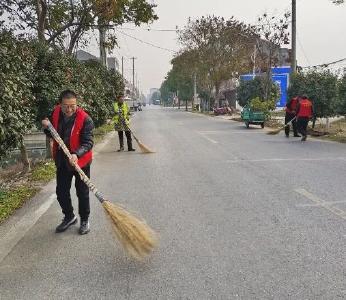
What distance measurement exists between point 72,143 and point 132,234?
4.98 feet

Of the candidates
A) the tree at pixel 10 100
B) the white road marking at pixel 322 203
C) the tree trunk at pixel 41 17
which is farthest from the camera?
the tree trunk at pixel 41 17

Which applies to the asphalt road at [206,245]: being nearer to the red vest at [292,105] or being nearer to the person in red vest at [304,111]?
the person in red vest at [304,111]

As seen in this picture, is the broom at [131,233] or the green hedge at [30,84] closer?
the broom at [131,233]

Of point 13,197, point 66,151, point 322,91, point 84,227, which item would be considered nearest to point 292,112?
point 322,91

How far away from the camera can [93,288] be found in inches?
158

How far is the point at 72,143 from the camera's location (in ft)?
18.3

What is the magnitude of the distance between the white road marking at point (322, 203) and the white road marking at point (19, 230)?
3943 millimetres

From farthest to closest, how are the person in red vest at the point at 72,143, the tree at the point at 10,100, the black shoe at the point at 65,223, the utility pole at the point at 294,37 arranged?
the utility pole at the point at 294,37 → the tree at the point at 10,100 → the black shoe at the point at 65,223 → the person in red vest at the point at 72,143

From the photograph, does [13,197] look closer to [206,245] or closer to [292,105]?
[206,245]

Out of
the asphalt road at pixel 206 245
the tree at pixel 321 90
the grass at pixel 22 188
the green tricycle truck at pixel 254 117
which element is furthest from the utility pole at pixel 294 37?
the grass at pixel 22 188

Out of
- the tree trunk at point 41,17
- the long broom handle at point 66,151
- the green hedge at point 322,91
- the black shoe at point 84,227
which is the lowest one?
the black shoe at point 84,227

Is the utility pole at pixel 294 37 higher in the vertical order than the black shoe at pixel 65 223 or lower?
→ higher

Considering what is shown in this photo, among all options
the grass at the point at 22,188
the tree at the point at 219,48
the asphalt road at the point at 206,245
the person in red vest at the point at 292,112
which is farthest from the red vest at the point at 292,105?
the tree at the point at 219,48

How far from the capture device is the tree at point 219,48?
46.9m
